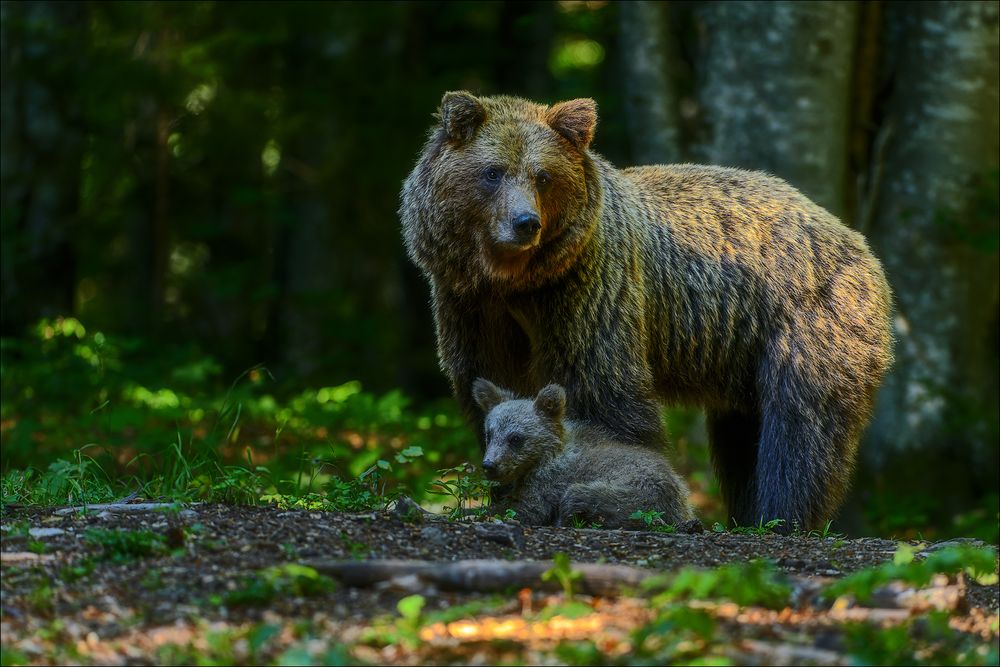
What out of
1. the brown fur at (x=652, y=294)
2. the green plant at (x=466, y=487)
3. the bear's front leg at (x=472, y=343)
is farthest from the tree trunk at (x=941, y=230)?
the green plant at (x=466, y=487)

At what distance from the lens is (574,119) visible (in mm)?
7605

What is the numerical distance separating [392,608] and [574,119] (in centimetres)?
380

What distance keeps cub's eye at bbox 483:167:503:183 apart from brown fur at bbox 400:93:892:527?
2 cm

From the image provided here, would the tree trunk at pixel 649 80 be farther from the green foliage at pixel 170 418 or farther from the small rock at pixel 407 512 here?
the small rock at pixel 407 512

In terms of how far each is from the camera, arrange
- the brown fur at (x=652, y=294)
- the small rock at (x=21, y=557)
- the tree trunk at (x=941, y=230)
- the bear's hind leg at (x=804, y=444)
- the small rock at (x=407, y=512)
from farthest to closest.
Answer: the tree trunk at (x=941, y=230), the bear's hind leg at (x=804, y=444), the brown fur at (x=652, y=294), the small rock at (x=407, y=512), the small rock at (x=21, y=557)

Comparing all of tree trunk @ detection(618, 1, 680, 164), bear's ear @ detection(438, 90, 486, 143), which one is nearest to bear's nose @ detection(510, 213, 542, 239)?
bear's ear @ detection(438, 90, 486, 143)

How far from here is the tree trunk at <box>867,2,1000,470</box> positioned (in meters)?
11.2

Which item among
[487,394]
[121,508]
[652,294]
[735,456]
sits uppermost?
[652,294]

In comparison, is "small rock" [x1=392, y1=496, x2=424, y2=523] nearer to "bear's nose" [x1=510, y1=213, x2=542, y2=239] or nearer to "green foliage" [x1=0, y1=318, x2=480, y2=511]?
"bear's nose" [x1=510, y1=213, x2=542, y2=239]

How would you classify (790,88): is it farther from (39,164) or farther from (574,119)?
(39,164)

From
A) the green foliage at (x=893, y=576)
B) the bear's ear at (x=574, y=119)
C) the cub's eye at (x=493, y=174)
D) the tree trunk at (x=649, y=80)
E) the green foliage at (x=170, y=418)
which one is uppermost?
the tree trunk at (x=649, y=80)

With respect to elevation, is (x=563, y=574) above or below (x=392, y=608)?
above

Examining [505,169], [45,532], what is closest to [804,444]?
[505,169]

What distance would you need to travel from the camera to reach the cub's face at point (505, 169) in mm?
7340
